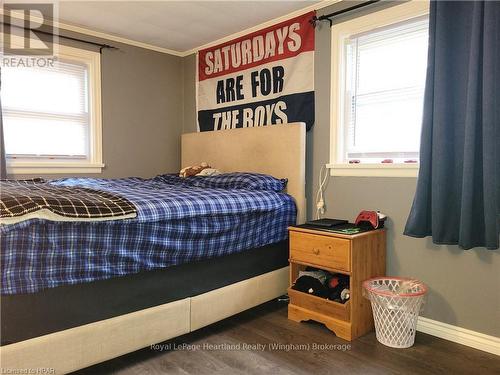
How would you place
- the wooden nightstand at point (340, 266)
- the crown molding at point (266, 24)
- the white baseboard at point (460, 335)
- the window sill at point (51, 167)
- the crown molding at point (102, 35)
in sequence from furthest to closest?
the crown molding at point (102, 35), the window sill at point (51, 167), the crown molding at point (266, 24), the wooden nightstand at point (340, 266), the white baseboard at point (460, 335)

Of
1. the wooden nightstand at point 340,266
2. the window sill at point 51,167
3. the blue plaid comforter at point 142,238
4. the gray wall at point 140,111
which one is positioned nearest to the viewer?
the blue plaid comforter at point 142,238

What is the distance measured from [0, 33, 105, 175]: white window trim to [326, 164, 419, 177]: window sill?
2124 mm

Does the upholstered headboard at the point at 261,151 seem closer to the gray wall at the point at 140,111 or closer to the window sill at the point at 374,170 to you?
the window sill at the point at 374,170

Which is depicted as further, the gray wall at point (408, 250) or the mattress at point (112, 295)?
the gray wall at point (408, 250)

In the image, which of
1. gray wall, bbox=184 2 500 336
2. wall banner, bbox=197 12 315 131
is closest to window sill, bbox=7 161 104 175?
wall banner, bbox=197 12 315 131

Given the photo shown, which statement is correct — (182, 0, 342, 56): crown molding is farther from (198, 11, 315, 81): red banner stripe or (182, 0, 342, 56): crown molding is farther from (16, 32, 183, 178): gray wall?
(16, 32, 183, 178): gray wall

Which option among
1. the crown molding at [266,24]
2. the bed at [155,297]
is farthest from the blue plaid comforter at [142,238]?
the crown molding at [266,24]

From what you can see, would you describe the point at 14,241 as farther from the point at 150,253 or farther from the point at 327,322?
the point at 327,322

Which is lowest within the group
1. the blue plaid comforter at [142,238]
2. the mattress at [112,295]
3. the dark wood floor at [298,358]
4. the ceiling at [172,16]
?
the dark wood floor at [298,358]

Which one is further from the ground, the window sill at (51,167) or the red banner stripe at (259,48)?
the red banner stripe at (259,48)

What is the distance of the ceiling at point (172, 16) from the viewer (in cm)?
284

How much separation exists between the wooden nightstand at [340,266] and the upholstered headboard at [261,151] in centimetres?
48

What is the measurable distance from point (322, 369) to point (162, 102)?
3046mm

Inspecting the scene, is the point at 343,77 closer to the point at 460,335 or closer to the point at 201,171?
the point at 201,171
